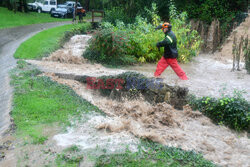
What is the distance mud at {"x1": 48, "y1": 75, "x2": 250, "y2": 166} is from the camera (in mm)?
5121

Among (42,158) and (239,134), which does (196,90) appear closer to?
(239,134)

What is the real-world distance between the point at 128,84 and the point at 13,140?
13.1 ft

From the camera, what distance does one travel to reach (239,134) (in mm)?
6105

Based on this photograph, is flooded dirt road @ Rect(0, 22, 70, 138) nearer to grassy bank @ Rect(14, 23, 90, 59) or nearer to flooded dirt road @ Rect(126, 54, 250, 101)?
grassy bank @ Rect(14, 23, 90, 59)

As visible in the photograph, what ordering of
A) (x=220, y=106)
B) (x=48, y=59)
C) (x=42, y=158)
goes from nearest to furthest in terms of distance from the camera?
1. (x=42, y=158)
2. (x=220, y=106)
3. (x=48, y=59)

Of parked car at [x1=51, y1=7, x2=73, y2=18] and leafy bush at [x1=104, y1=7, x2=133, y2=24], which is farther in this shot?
parked car at [x1=51, y1=7, x2=73, y2=18]

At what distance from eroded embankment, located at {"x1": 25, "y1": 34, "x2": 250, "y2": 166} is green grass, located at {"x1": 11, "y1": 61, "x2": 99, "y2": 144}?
1.54ft

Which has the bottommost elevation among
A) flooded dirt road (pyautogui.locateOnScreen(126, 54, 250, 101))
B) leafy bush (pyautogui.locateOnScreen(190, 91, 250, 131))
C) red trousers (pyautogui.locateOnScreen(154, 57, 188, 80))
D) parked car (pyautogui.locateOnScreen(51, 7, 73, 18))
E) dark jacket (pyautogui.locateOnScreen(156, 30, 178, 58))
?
leafy bush (pyautogui.locateOnScreen(190, 91, 250, 131))

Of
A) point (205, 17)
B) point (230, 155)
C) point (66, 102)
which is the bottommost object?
point (230, 155)

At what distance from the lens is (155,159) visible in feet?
14.4

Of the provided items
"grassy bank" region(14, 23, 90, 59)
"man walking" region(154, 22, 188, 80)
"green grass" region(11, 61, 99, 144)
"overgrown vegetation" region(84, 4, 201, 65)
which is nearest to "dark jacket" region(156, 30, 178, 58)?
"man walking" region(154, 22, 188, 80)

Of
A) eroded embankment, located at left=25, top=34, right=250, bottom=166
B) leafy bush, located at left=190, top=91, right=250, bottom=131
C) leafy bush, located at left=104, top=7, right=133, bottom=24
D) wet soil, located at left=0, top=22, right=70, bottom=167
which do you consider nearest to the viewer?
wet soil, located at left=0, top=22, right=70, bottom=167

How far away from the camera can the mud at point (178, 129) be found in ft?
16.8

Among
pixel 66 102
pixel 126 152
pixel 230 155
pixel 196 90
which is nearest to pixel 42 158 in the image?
pixel 126 152
